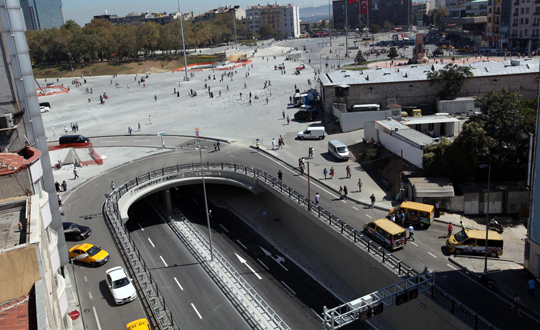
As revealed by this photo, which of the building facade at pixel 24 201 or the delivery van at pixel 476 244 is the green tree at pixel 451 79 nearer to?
the delivery van at pixel 476 244

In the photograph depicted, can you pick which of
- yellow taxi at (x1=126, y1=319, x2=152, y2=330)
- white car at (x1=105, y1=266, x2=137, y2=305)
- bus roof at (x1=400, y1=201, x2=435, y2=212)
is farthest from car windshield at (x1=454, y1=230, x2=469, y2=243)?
white car at (x1=105, y1=266, x2=137, y2=305)

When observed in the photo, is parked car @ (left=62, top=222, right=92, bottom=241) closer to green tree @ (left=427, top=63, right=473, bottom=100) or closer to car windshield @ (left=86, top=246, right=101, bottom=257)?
car windshield @ (left=86, top=246, right=101, bottom=257)

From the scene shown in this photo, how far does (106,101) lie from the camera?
3346 inches

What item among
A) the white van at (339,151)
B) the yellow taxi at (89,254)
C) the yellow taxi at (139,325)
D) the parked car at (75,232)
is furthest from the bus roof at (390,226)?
the parked car at (75,232)

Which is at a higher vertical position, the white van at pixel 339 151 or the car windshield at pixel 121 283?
the white van at pixel 339 151

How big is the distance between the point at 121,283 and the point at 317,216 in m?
14.0

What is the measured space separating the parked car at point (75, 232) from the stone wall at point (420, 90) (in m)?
36.5

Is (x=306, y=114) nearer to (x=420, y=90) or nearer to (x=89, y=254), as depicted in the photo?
(x=420, y=90)

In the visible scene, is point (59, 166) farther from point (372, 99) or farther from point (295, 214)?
point (372, 99)

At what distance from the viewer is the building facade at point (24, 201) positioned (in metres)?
12.5

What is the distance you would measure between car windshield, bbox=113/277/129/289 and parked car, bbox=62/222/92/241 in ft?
22.5

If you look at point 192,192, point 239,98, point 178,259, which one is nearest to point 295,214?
point 178,259

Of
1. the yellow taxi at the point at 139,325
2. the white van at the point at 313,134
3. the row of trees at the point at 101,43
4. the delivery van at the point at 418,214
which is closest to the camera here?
the yellow taxi at the point at 139,325

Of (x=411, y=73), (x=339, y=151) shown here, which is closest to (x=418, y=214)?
(x=339, y=151)
